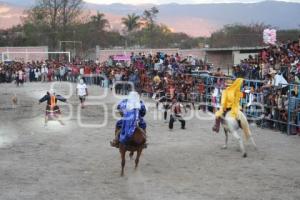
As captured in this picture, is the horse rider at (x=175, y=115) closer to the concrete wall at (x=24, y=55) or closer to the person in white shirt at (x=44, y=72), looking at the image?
the person in white shirt at (x=44, y=72)

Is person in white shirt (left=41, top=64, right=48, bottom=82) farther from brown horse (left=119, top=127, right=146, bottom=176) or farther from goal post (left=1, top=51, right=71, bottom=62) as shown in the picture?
brown horse (left=119, top=127, right=146, bottom=176)

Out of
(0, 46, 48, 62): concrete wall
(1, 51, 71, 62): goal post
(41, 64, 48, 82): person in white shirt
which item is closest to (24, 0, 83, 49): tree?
(0, 46, 48, 62): concrete wall

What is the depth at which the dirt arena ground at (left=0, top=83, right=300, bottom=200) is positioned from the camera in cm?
987

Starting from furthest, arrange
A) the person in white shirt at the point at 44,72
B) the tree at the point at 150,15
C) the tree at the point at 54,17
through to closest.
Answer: the tree at the point at 150,15 < the tree at the point at 54,17 < the person in white shirt at the point at 44,72

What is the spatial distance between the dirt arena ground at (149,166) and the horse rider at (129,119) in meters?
0.81

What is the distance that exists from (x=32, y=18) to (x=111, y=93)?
3501cm

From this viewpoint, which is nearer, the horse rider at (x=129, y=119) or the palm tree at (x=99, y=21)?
the horse rider at (x=129, y=119)

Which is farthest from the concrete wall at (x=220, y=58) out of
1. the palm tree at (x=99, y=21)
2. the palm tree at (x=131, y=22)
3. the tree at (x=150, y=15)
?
the palm tree at (x=131, y=22)

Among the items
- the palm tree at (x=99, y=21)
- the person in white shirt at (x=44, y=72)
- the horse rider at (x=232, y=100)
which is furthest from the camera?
the palm tree at (x=99, y=21)

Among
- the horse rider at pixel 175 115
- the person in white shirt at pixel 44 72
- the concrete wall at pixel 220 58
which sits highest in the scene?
the concrete wall at pixel 220 58

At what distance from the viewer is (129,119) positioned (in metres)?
11.2

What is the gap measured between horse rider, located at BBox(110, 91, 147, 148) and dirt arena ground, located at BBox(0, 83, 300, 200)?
0.81 m

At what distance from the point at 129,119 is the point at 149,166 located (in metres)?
1.50

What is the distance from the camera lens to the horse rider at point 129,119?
1115 centimetres
